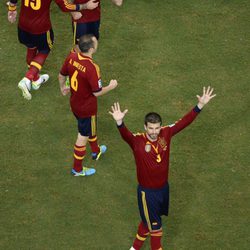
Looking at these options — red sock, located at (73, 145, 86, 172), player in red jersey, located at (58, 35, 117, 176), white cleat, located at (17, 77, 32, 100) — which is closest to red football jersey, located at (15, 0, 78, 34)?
white cleat, located at (17, 77, 32, 100)

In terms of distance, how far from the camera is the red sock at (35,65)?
1241 cm

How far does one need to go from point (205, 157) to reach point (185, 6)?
5245mm

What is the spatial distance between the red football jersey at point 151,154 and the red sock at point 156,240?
756mm

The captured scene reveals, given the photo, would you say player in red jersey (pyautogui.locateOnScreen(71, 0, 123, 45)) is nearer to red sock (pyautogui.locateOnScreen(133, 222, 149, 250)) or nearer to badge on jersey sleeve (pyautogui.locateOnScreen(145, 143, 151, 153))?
badge on jersey sleeve (pyautogui.locateOnScreen(145, 143, 151, 153))

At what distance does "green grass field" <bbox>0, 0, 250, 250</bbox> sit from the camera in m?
10.1

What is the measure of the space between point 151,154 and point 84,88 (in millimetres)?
1930

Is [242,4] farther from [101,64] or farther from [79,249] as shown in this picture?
[79,249]

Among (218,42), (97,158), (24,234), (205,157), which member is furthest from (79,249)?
(218,42)

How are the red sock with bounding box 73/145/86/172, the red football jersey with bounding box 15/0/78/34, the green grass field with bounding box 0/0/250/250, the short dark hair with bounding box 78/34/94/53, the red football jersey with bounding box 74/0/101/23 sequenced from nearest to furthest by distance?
the short dark hair with bounding box 78/34/94/53 → the green grass field with bounding box 0/0/250/250 → the red sock with bounding box 73/145/86/172 → the red football jersey with bounding box 15/0/78/34 → the red football jersey with bounding box 74/0/101/23

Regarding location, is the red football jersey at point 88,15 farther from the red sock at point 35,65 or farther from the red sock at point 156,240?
the red sock at point 156,240

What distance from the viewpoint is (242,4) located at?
51.0 feet

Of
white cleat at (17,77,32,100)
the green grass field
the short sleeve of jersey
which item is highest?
the short sleeve of jersey

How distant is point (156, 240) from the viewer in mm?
9375

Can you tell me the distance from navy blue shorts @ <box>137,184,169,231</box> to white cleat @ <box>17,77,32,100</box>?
401 cm
